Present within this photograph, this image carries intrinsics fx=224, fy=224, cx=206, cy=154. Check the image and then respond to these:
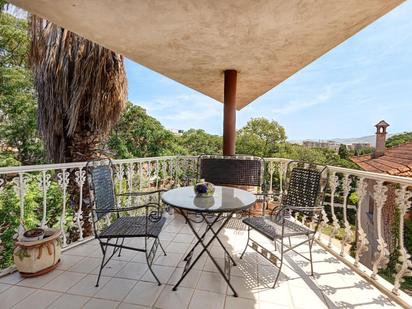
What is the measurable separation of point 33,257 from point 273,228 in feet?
7.83

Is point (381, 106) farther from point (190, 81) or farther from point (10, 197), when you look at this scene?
point (10, 197)

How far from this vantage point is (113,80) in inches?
152

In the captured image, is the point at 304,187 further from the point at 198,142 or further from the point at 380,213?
the point at 198,142

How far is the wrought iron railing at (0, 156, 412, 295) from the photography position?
208 centimetres

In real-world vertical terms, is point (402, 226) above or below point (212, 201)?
below

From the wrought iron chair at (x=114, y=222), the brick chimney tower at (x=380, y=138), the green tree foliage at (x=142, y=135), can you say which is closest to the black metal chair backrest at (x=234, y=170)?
the wrought iron chair at (x=114, y=222)

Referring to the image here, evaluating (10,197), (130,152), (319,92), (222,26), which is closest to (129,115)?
(130,152)

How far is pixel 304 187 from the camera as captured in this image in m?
2.67

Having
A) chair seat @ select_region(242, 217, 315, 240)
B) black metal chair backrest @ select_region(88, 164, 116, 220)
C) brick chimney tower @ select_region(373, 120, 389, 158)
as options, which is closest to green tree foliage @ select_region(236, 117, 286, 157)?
brick chimney tower @ select_region(373, 120, 389, 158)

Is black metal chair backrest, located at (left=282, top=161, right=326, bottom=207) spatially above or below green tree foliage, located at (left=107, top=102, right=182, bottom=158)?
below

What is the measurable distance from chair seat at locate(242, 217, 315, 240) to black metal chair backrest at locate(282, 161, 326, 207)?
1.05ft

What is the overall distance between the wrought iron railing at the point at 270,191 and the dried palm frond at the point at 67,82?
686 mm

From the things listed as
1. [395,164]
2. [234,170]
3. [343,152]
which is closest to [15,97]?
[234,170]

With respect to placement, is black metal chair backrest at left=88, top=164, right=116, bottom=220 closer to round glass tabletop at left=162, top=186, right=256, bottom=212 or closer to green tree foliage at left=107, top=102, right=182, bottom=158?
round glass tabletop at left=162, top=186, right=256, bottom=212
